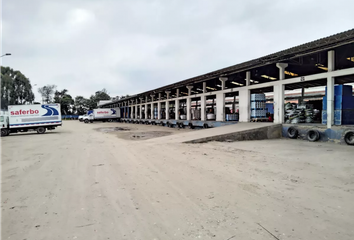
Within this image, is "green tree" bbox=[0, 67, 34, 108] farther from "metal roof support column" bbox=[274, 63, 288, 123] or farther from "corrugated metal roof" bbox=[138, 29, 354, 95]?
"metal roof support column" bbox=[274, 63, 288, 123]

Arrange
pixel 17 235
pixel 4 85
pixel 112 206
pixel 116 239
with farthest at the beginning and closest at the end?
pixel 4 85 < pixel 112 206 < pixel 17 235 < pixel 116 239

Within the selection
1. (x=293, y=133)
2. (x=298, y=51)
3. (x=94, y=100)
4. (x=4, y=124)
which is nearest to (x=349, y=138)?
(x=293, y=133)

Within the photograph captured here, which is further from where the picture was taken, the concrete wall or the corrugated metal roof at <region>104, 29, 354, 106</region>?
the concrete wall

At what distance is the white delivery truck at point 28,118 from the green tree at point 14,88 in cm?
4002

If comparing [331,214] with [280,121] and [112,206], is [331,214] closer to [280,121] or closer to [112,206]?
[112,206]

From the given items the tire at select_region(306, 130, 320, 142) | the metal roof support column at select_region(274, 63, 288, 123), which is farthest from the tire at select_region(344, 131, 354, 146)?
the metal roof support column at select_region(274, 63, 288, 123)

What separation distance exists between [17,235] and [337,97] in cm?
1390

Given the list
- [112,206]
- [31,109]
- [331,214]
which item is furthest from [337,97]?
[31,109]

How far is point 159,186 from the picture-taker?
15.7 feet

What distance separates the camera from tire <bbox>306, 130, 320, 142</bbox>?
11.4m

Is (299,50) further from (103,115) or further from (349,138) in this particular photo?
(103,115)

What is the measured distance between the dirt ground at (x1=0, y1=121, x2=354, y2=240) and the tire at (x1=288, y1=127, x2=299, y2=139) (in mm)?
5785

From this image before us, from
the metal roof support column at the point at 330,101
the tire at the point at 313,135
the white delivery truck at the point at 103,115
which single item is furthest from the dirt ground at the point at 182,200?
the white delivery truck at the point at 103,115

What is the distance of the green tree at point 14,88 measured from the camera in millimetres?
55647
